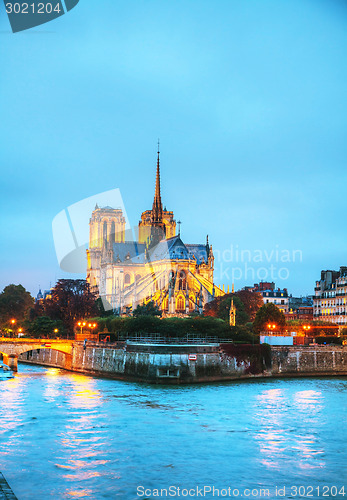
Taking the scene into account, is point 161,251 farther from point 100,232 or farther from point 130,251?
point 100,232

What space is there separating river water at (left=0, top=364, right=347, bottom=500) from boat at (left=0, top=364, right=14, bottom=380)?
743 cm

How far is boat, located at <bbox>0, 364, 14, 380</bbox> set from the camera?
51.2 meters

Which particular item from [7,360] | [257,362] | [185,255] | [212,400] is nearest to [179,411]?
[212,400]

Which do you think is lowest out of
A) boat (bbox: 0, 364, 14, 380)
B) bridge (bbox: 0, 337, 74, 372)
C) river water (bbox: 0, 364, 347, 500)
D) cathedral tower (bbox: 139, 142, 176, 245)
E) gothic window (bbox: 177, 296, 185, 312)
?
river water (bbox: 0, 364, 347, 500)

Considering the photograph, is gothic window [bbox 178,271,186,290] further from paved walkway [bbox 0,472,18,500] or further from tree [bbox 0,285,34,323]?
paved walkway [bbox 0,472,18,500]

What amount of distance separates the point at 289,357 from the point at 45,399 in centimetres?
2212

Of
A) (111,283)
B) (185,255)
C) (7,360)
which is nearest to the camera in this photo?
(7,360)

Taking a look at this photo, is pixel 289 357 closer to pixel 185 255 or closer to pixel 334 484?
pixel 334 484

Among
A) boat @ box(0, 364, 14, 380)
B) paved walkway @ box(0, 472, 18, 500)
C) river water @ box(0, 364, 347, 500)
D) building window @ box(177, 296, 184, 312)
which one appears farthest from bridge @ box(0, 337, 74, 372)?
building window @ box(177, 296, 184, 312)

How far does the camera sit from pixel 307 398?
131ft

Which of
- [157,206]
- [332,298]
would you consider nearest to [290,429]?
[332,298]

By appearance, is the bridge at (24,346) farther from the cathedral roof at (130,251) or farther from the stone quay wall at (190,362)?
the cathedral roof at (130,251)

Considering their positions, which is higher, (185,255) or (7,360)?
(185,255)

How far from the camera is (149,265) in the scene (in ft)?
433
